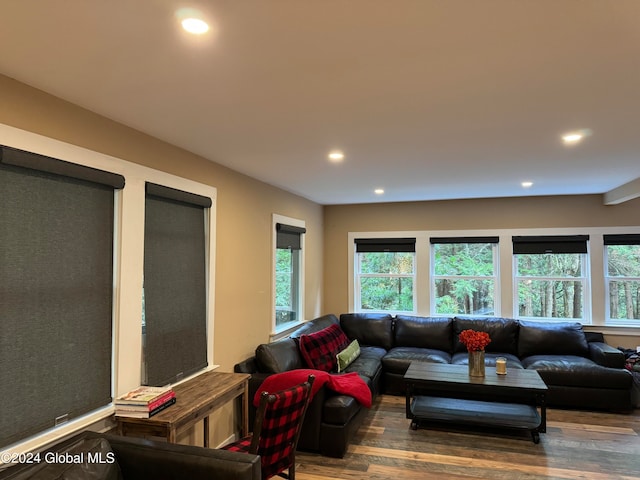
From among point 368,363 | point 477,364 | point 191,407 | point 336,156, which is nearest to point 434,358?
point 368,363

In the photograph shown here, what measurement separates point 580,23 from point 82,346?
269cm

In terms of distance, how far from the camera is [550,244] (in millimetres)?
5512

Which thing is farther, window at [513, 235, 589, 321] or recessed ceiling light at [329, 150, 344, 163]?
window at [513, 235, 589, 321]

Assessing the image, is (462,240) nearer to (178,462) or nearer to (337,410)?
(337,410)

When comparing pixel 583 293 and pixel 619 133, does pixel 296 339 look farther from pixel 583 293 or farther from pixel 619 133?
pixel 583 293

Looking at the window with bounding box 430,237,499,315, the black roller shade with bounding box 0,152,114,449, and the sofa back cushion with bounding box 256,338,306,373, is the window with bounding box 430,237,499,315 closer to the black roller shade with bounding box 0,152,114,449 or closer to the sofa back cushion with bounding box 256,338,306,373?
the sofa back cushion with bounding box 256,338,306,373

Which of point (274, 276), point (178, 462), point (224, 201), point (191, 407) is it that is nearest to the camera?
point (178, 462)

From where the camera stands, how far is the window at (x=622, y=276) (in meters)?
5.24

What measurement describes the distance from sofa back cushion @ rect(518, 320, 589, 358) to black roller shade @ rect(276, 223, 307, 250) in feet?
10.1

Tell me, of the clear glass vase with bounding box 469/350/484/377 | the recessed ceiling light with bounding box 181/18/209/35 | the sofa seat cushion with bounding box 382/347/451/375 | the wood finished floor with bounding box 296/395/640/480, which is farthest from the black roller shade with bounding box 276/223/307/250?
the recessed ceiling light with bounding box 181/18/209/35

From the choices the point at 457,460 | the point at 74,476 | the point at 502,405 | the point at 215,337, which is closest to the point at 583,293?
the point at 502,405

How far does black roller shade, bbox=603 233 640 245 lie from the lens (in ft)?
17.0

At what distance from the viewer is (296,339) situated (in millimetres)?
4402

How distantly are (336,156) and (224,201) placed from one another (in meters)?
1.08
